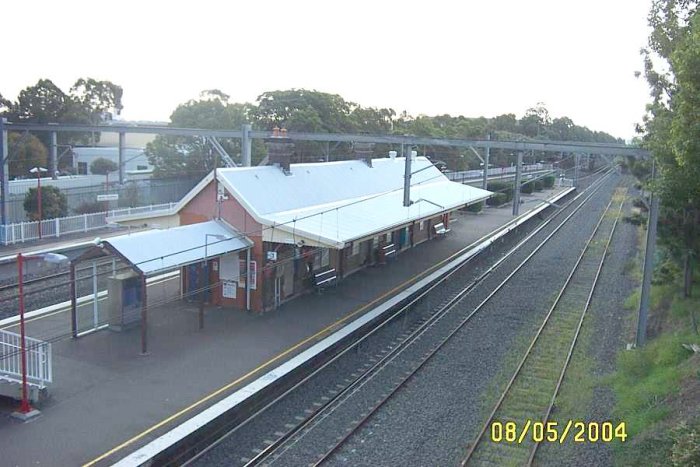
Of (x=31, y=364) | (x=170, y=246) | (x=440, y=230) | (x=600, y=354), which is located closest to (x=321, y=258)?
(x=170, y=246)

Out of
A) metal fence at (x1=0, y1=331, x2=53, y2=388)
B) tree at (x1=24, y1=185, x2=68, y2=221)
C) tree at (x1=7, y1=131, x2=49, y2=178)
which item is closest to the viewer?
metal fence at (x1=0, y1=331, x2=53, y2=388)

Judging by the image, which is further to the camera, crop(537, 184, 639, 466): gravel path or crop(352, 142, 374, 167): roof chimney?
crop(352, 142, 374, 167): roof chimney

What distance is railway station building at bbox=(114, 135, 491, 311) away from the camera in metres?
17.1

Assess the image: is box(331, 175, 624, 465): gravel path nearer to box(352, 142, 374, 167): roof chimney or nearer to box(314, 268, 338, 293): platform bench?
box(314, 268, 338, 293): platform bench

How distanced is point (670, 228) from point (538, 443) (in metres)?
9.30

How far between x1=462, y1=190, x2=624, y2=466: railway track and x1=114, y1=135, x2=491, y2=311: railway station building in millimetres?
5373

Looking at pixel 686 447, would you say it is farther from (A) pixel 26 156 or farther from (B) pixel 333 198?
(A) pixel 26 156

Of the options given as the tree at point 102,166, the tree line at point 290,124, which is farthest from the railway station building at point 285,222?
the tree at point 102,166

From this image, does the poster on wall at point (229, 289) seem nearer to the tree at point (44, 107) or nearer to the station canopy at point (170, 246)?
the station canopy at point (170, 246)

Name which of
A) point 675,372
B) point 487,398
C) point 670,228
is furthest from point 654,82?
point 487,398

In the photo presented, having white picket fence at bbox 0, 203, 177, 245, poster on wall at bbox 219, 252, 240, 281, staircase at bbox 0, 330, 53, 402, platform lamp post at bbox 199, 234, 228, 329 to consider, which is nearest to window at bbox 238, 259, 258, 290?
poster on wall at bbox 219, 252, 240, 281

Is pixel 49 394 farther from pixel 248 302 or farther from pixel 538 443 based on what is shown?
pixel 538 443

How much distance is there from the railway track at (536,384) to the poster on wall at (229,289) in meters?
7.71

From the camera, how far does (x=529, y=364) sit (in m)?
14.0
